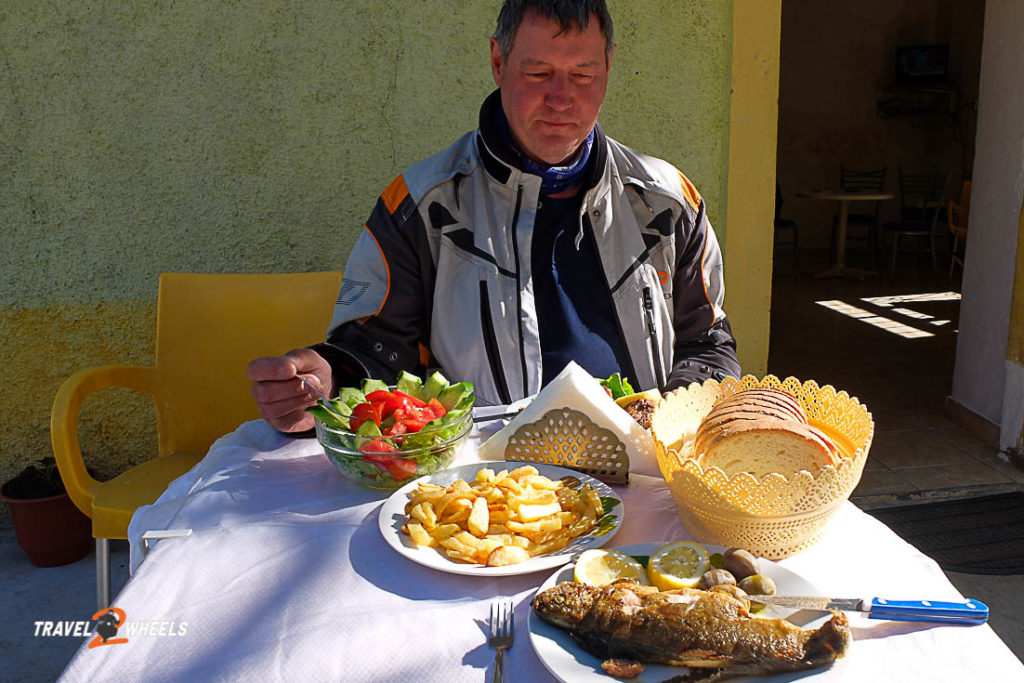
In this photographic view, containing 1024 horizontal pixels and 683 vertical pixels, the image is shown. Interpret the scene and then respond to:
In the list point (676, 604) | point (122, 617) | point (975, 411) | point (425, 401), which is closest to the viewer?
point (676, 604)

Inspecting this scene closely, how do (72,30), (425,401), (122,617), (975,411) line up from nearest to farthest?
(122,617), (425,401), (72,30), (975,411)

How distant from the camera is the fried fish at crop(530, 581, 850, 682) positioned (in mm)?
773

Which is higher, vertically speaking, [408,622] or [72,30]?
[72,30]

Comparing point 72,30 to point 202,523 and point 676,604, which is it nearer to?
point 202,523

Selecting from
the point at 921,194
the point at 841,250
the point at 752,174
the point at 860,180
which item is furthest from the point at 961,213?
the point at 860,180

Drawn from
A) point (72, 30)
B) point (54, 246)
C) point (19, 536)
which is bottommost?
point (19, 536)

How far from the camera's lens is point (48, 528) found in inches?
121

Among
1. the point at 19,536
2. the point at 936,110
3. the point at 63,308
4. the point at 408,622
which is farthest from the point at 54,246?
the point at 936,110

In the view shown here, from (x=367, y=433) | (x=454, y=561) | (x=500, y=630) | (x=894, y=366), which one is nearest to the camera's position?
(x=500, y=630)

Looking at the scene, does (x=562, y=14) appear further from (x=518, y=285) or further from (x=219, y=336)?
(x=219, y=336)

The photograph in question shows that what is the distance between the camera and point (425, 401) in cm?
144

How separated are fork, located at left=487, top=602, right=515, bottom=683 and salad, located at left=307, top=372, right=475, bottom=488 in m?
0.38

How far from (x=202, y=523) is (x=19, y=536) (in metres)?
2.51

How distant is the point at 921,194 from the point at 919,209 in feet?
5.27
